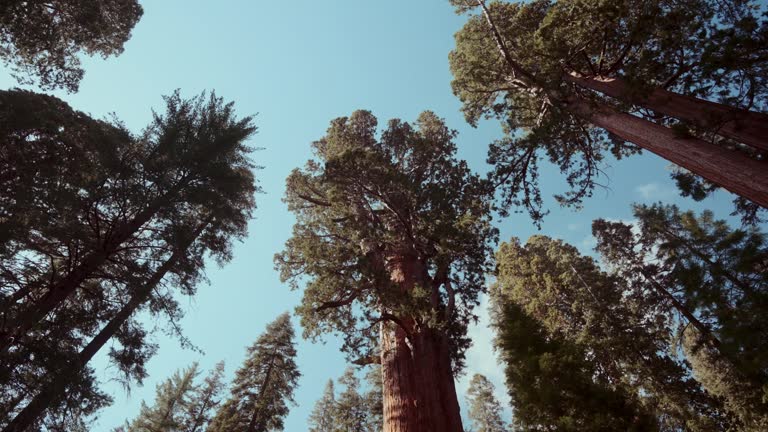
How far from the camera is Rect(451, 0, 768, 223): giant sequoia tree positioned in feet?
20.9

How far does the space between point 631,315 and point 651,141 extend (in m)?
9.86

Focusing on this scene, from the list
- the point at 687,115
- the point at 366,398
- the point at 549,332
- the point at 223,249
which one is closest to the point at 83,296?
the point at 223,249

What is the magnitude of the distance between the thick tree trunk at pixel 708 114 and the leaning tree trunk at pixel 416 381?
6.39m

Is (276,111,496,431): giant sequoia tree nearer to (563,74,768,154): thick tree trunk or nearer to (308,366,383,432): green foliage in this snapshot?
(563,74,768,154): thick tree trunk

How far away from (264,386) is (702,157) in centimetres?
1972

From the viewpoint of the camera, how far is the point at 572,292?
1652cm

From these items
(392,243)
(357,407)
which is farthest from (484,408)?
(392,243)

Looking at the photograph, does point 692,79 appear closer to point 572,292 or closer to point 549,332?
point 549,332

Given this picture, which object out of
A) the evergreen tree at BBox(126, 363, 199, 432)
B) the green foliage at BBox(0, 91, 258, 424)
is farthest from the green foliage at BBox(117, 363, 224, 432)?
the green foliage at BBox(0, 91, 258, 424)

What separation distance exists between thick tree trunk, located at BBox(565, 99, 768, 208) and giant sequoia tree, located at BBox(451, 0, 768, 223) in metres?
0.02

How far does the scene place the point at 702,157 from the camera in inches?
240

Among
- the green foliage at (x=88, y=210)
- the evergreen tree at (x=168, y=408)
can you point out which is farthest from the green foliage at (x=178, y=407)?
the green foliage at (x=88, y=210)

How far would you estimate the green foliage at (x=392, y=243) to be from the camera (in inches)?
327

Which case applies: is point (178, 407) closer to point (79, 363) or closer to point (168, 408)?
point (168, 408)
